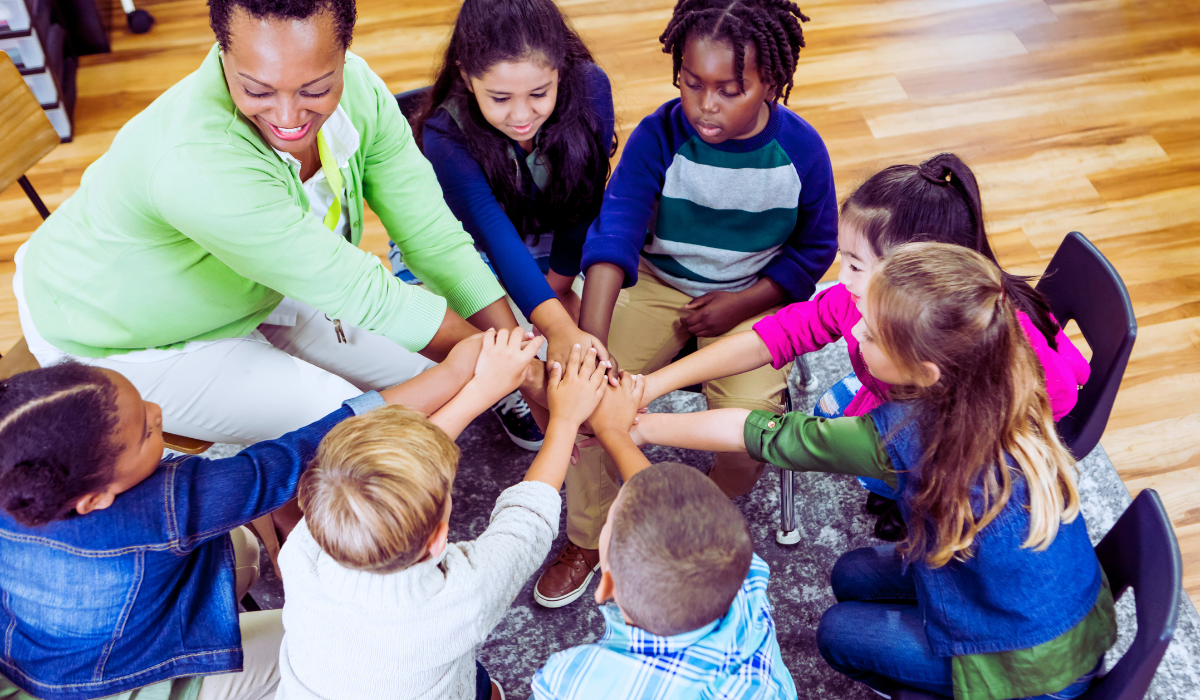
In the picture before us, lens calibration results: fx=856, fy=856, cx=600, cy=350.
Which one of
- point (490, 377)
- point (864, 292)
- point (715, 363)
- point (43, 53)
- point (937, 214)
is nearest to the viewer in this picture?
point (864, 292)

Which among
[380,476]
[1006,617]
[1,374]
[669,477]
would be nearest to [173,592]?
[380,476]

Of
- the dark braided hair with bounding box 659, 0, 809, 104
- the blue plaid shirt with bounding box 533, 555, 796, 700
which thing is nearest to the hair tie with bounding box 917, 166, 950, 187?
the dark braided hair with bounding box 659, 0, 809, 104

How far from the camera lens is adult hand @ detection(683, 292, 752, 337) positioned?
190cm

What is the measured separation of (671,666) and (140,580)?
780mm

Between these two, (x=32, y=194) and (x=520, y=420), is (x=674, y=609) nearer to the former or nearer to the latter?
(x=520, y=420)

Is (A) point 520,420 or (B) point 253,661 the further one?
(A) point 520,420

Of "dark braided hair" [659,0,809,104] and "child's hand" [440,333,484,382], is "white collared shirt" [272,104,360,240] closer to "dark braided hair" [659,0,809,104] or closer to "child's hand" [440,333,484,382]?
"child's hand" [440,333,484,382]

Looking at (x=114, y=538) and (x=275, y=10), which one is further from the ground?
(x=275, y=10)

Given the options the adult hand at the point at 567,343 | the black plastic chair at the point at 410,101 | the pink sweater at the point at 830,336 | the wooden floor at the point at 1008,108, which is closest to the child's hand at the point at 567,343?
the adult hand at the point at 567,343

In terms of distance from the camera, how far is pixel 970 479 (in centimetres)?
126

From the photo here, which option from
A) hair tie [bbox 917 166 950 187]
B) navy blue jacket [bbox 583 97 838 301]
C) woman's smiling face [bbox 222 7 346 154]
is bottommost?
navy blue jacket [bbox 583 97 838 301]

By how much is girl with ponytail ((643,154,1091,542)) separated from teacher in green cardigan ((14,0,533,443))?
50 centimetres

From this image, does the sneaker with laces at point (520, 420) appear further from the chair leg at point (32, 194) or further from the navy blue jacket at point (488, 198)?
the chair leg at point (32, 194)

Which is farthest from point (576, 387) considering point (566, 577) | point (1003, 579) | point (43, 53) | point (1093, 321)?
point (43, 53)
